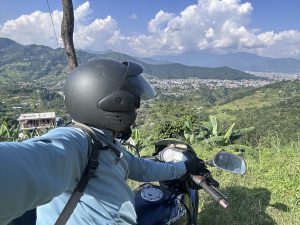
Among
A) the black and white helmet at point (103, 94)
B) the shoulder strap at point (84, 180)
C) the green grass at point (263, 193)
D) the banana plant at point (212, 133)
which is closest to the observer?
the shoulder strap at point (84, 180)

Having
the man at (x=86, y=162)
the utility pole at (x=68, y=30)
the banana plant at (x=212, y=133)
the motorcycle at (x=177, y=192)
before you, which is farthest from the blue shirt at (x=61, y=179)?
the utility pole at (x=68, y=30)

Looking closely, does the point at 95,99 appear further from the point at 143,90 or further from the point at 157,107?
the point at 157,107

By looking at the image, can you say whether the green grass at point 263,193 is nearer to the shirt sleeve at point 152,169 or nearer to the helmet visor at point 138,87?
the shirt sleeve at point 152,169

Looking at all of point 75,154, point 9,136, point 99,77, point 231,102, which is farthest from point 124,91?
point 231,102

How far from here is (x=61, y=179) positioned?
1.12 metres

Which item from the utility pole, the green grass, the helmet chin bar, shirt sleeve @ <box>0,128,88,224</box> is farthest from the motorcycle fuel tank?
the utility pole

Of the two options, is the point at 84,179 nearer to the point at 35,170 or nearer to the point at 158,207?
the point at 35,170

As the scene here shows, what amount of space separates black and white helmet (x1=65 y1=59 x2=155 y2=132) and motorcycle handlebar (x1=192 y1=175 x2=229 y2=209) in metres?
0.49

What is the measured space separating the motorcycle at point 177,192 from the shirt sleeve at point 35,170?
622 millimetres

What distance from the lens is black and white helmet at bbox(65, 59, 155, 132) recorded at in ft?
5.45

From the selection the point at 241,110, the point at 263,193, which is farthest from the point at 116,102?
the point at 241,110

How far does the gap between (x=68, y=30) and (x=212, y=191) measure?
665cm

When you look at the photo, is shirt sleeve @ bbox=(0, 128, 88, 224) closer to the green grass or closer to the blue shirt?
the blue shirt

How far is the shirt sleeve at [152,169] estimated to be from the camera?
2016 millimetres
